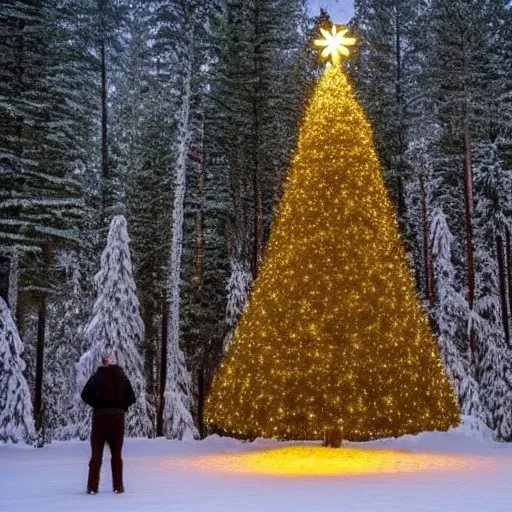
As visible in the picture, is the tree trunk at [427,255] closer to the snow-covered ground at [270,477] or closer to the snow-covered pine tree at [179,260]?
the snow-covered ground at [270,477]

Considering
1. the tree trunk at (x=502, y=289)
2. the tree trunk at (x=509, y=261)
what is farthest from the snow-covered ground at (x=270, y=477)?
the tree trunk at (x=509, y=261)

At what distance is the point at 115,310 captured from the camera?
18.8 metres

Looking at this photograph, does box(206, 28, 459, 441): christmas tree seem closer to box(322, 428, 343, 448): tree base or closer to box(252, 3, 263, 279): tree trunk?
box(322, 428, 343, 448): tree base

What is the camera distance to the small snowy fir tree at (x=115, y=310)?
18531mm

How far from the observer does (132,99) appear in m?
28.2

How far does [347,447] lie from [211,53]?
1371 centimetres

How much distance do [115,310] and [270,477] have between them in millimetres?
9147

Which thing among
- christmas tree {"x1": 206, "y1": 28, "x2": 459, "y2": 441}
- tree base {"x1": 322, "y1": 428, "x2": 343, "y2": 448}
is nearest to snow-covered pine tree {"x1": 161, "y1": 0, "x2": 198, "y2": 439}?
christmas tree {"x1": 206, "y1": 28, "x2": 459, "y2": 441}

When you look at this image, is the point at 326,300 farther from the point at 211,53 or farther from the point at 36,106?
the point at 211,53

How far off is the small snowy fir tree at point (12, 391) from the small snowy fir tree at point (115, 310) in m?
1.61

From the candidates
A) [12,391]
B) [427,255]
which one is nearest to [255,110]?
[427,255]

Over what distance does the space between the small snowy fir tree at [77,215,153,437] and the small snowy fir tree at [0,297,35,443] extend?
1.61 meters

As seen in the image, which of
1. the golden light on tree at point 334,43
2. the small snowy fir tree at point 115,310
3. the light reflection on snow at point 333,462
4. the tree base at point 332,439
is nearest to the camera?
the light reflection on snow at point 333,462

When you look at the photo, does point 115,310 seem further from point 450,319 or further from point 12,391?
point 450,319
